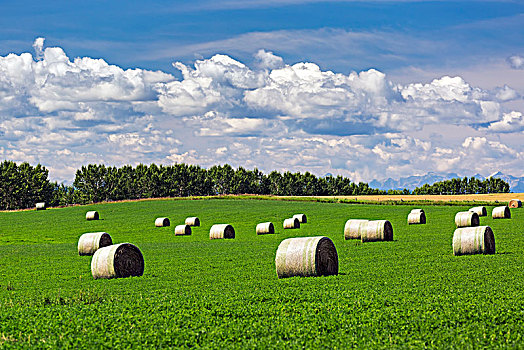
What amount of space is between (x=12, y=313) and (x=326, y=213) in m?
52.6

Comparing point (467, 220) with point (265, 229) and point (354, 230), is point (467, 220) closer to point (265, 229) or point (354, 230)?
point (354, 230)

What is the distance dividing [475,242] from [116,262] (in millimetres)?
14227

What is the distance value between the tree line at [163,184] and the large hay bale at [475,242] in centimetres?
11774

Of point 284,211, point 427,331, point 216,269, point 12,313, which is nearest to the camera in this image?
point 427,331

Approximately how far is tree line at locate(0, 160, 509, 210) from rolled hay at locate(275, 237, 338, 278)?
4848 inches

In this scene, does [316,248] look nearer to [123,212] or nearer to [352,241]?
[352,241]

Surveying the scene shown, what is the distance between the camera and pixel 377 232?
3088 cm

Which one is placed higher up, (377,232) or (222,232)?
(377,232)

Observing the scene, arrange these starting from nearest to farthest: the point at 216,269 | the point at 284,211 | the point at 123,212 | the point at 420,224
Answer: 1. the point at 216,269
2. the point at 420,224
3. the point at 284,211
4. the point at 123,212

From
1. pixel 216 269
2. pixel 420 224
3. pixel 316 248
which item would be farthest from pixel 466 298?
pixel 420 224

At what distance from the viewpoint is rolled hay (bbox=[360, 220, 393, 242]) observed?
3066cm

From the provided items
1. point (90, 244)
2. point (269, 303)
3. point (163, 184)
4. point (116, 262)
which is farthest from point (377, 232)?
point (163, 184)

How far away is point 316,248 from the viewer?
1752cm

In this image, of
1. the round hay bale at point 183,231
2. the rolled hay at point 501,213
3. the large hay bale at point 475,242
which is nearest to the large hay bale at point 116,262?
the large hay bale at point 475,242
